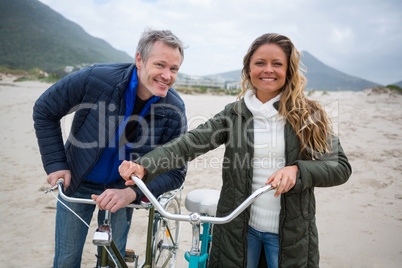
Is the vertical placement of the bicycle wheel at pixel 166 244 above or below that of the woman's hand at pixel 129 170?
below

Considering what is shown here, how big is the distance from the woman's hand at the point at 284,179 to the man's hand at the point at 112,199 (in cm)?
97

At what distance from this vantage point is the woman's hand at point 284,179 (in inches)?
51.1

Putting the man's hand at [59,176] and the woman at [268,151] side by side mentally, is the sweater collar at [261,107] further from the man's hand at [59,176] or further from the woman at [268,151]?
the man's hand at [59,176]

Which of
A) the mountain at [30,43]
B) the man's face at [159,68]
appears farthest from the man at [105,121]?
the mountain at [30,43]

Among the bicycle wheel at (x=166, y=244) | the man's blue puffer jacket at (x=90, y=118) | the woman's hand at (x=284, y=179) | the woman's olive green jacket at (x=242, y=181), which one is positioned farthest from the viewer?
the bicycle wheel at (x=166, y=244)

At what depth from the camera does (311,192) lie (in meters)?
1.70

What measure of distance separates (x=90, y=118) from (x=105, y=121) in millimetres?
151

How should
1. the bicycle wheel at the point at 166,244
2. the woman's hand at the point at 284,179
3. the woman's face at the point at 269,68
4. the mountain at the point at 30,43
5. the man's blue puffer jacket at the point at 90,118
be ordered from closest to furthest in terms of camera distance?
the woman's hand at the point at 284,179 < the woman's face at the point at 269,68 < the man's blue puffer jacket at the point at 90,118 < the bicycle wheel at the point at 166,244 < the mountain at the point at 30,43

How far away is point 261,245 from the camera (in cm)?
188

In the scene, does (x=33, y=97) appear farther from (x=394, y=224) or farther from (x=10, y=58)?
(x=10, y=58)

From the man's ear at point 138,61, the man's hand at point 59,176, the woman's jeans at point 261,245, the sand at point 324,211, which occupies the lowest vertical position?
the sand at point 324,211

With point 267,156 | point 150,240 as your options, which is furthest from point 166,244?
point 267,156

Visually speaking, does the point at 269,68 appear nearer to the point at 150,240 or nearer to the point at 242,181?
the point at 242,181

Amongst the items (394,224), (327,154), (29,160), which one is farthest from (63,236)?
(29,160)
